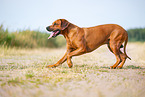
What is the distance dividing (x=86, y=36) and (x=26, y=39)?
689cm

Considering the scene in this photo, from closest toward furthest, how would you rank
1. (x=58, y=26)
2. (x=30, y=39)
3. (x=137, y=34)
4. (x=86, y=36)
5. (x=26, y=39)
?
(x=58, y=26) → (x=86, y=36) → (x=26, y=39) → (x=30, y=39) → (x=137, y=34)

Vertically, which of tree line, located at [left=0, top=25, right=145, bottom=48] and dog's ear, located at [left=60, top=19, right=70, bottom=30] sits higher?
dog's ear, located at [left=60, top=19, right=70, bottom=30]

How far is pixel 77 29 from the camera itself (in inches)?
178

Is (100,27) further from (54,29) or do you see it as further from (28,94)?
(28,94)

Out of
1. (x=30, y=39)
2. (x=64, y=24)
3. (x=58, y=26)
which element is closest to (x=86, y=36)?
(x=64, y=24)

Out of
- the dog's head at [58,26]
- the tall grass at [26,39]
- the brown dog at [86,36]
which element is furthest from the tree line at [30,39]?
the brown dog at [86,36]

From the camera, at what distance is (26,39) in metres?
10.5

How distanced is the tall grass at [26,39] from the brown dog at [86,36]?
17.7 ft

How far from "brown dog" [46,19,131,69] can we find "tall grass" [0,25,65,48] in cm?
539

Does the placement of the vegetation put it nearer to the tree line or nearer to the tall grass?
the tree line

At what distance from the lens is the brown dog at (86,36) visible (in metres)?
4.36

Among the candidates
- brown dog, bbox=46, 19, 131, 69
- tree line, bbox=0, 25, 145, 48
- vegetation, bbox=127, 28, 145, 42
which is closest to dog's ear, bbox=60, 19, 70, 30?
brown dog, bbox=46, 19, 131, 69

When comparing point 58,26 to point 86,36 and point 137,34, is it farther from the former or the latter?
point 137,34

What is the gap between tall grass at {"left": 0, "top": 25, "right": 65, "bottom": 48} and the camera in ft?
30.0
